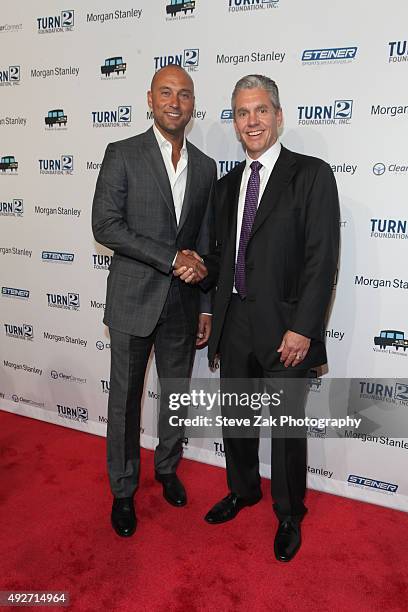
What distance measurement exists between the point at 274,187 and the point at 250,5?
3.51 feet

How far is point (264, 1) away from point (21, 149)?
5.64 ft

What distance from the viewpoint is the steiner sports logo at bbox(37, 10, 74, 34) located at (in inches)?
119

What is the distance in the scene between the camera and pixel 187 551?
236 cm

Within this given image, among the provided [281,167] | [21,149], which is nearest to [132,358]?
[281,167]

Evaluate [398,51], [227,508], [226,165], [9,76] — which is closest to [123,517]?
[227,508]

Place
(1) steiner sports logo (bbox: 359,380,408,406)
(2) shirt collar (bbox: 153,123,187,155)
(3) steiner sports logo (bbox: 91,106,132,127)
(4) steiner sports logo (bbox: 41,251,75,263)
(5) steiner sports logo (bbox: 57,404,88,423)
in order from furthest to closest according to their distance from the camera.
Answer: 1. (5) steiner sports logo (bbox: 57,404,88,423)
2. (4) steiner sports logo (bbox: 41,251,75,263)
3. (3) steiner sports logo (bbox: 91,106,132,127)
4. (1) steiner sports logo (bbox: 359,380,408,406)
5. (2) shirt collar (bbox: 153,123,187,155)

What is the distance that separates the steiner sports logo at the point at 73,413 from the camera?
354 cm

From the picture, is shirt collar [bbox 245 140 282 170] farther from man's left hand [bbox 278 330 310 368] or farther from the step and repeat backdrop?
man's left hand [bbox 278 330 310 368]

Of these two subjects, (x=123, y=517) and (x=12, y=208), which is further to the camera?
(x=12, y=208)

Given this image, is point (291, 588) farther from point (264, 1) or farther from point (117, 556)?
point (264, 1)

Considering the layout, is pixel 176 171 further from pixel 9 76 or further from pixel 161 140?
pixel 9 76

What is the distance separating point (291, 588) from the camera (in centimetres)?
216

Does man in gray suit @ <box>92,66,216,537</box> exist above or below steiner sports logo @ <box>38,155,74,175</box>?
below

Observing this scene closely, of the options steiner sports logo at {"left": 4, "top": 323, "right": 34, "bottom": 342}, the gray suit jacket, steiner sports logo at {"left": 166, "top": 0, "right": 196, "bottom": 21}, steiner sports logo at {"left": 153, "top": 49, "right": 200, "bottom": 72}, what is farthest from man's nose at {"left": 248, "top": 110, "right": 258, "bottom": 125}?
steiner sports logo at {"left": 4, "top": 323, "right": 34, "bottom": 342}
